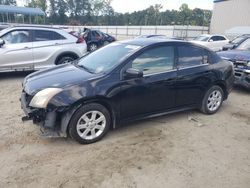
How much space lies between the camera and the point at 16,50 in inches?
323

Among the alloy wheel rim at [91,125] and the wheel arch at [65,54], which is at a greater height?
the wheel arch at [65,54]

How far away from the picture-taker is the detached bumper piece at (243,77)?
7316mm

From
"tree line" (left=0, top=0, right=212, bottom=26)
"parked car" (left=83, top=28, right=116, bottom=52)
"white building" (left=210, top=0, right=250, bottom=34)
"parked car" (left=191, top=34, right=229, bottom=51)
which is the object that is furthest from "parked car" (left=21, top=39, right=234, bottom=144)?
"tree line" (left=0, top=0, right=212, bottom=26)

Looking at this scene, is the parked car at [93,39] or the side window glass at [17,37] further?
the parked car at [93,39]

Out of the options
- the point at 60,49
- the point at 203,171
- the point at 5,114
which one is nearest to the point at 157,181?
the point at 203,171

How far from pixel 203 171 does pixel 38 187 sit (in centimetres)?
212

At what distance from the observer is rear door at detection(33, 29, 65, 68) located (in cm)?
852

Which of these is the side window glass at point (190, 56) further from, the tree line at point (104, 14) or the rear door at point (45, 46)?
the tree line at point (104, 14)

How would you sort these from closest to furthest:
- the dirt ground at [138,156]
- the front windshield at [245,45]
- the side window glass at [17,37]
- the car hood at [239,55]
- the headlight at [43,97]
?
the dirt ground at [138,156], the headlight at [43,97], the car hood at [239,55], the side window glass at [17,37], the front windshield at [245,45]

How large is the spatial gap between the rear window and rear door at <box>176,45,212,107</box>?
522 cm

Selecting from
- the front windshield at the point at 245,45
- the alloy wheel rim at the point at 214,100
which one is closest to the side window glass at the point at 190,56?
the alloy wheel rim at the point at 214,100

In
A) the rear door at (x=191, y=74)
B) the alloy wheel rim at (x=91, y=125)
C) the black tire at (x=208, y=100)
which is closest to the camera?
the alloy wheel rim at (x=91, y=125)

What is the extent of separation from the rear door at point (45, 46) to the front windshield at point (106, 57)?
Result: 148 inches

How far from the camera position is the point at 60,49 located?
8.79 metres
